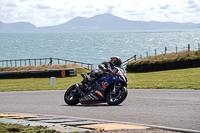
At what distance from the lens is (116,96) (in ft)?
36.8

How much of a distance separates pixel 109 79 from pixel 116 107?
960mm

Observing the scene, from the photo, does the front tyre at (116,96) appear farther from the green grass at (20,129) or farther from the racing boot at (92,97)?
the green grass at (20,129)

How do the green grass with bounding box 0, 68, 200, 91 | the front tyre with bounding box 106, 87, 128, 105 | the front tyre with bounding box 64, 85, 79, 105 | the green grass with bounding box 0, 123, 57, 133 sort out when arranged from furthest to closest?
the green grass with bounding box 0, 68, 200, 91
the front tyre with bounding box 64, 85, 79, 105
the front tyre with bounding box 106, 87, 128, 105
the green grass with bounding box 0, 123, 57, 133

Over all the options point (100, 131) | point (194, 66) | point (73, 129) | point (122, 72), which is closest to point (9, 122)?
point (73, 129)

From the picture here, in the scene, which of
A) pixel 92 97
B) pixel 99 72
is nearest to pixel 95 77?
pixel 99 72

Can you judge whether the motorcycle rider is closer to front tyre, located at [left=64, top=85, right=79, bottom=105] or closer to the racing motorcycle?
the racing motorcycle

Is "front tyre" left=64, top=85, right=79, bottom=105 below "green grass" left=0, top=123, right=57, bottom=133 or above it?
above

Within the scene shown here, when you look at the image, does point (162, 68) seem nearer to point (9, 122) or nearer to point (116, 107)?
point (116, 107)

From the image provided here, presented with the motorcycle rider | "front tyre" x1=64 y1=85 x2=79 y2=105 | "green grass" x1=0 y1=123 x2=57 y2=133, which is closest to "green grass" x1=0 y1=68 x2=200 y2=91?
the motorcycle rider

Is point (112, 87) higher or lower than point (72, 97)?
higher

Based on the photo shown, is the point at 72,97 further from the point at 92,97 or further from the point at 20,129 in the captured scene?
the point at 20,129

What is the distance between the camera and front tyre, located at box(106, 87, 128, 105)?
35.9ft

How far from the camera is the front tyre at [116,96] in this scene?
35.9 feet

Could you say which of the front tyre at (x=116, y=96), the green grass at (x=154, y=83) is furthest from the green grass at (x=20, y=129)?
the green grass at (x=154, y=83)
